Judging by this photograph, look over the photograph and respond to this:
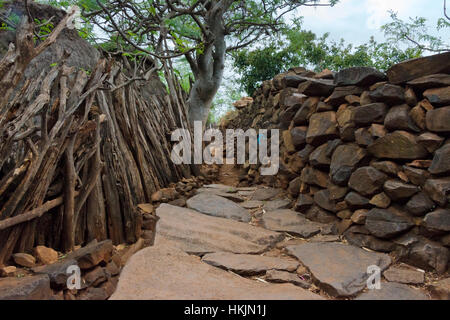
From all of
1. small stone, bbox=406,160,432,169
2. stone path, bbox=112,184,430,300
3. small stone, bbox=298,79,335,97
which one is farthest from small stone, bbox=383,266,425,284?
small stone, bbox=298,79,335,97

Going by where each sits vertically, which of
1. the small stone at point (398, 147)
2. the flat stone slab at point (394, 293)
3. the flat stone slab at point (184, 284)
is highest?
the small stone at point (398, 147)

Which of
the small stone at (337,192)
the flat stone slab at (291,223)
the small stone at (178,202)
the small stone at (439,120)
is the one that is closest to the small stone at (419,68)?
the small stone at (439,120)

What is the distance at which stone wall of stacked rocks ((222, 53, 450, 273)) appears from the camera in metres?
1.81

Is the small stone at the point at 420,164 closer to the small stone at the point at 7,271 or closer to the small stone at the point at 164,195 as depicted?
the small stone at the point at 164,195

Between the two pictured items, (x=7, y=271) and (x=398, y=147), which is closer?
(x=7, y=271)

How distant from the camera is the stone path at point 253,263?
1.42m

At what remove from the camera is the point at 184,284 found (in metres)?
1.44

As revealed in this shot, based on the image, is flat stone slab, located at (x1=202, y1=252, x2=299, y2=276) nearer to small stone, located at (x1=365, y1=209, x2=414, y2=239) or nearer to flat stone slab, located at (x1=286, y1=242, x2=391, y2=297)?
flat stone slab, located at (x1=286, y1=242, x2=391, y2=297)

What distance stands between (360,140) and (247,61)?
543cm

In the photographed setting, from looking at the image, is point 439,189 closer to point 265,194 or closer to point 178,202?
point 265,194

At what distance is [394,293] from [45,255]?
6.41 ft

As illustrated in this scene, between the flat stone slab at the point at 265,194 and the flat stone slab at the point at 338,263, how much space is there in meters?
1.31

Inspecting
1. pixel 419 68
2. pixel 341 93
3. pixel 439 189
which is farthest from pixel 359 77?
pixel 439 189
